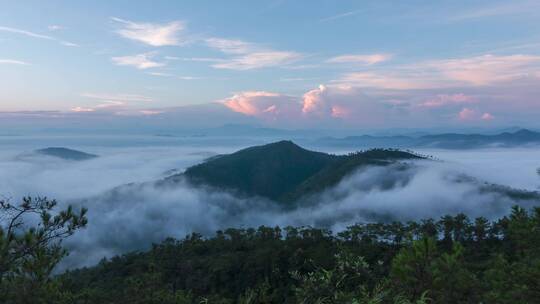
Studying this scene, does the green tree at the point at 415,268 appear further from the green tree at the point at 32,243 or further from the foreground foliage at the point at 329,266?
the green tree at the point at 32,243

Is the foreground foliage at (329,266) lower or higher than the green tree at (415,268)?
lower

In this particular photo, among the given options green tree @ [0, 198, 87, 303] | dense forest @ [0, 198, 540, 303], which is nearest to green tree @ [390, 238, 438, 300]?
dense forest @ [0, 198, 540, 303]

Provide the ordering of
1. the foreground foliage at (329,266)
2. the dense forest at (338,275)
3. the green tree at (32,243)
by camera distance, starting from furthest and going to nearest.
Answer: the foreground foliage at (329,266) → the green tree at (32,243) → the dense forest at (338,275)

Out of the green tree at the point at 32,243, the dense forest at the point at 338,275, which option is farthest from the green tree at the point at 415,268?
the green tree at the point at 32,243

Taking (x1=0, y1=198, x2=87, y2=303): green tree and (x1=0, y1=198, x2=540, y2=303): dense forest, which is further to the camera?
(x1=0, y1=198, x2=87, y2=303): green tree

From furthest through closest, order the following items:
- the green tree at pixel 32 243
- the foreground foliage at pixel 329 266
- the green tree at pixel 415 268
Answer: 1. the foreground foliage at pixel 329 266
2. the green tree at pixel 415 268
3. the green tree at pixel 32 243

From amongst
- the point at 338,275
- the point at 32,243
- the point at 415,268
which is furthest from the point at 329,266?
the point at 338,275

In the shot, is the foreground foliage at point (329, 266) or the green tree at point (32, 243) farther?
the foreground foliage at point (329, 266)

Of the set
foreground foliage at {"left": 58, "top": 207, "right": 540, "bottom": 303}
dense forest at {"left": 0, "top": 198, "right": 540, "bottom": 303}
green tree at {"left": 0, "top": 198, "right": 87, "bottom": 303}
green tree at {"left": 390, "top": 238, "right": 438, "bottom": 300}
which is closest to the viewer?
dense forest at {"left": 0, "top": 198, "right": 540, "bottom": 303}

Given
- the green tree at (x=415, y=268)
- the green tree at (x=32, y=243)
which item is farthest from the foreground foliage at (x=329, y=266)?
the green tree at (x=32, y=243)

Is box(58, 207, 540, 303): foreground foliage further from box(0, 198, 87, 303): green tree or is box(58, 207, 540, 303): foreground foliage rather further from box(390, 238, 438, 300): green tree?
box(0, 198, 87, 303): green tree

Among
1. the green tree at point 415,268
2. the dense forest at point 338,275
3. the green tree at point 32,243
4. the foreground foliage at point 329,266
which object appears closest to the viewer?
the dense forest at point 338,275
